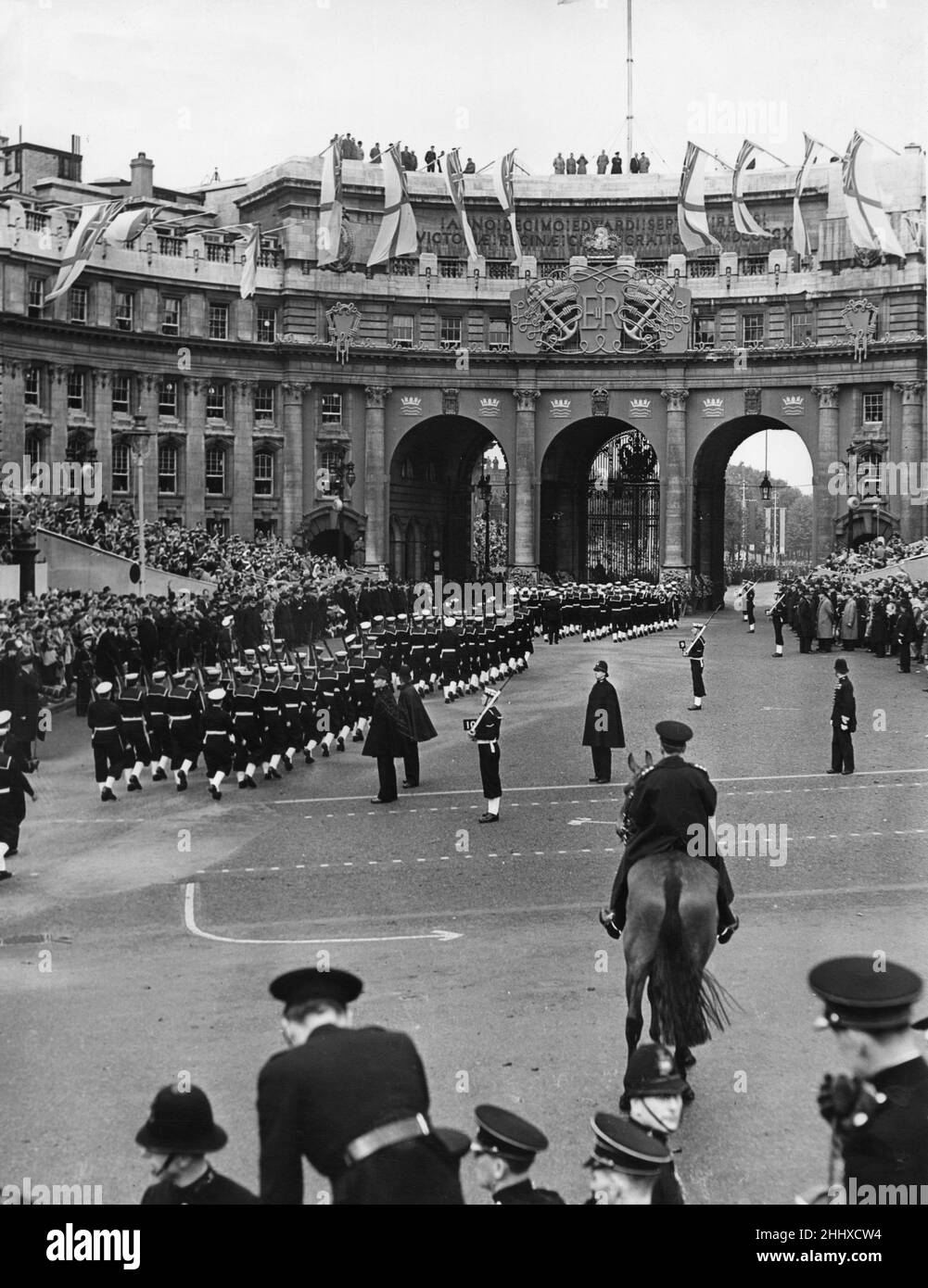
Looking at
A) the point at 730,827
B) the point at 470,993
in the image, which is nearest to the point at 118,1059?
the point at 470,993

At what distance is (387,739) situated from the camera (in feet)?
64.3

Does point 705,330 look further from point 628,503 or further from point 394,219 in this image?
point 394,219

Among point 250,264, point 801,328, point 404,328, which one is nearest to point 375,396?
point 404,328

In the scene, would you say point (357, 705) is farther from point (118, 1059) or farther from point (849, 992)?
point (849, 992)

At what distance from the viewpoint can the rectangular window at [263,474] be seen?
6003 cm

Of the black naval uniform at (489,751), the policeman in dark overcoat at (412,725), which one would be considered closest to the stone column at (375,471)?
the policeman in dark overcoat at (412,725)

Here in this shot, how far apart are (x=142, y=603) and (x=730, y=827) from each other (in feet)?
68.3

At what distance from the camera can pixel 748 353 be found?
60875 mm

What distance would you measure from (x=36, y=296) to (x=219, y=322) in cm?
877

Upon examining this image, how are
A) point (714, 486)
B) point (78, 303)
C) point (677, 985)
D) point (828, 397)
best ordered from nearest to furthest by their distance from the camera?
point (677, 985), point (78, 303), point (828, 397), point (714, 486)

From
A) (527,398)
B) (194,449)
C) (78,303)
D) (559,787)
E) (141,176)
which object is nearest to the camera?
(559,787)

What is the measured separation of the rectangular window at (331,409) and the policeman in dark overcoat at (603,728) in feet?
138

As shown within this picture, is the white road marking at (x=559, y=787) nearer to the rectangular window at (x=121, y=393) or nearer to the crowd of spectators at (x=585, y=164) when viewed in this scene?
the rectangular window at (x=121, y=393)

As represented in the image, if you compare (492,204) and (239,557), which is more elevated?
(492,204)
